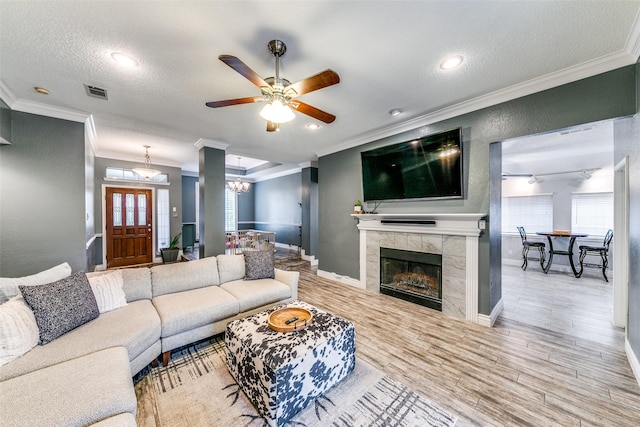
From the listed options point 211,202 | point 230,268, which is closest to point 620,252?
point 230,268

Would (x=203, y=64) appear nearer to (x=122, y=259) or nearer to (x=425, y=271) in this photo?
(x=425, y=271)

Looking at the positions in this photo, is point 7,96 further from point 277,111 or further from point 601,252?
point 601,252

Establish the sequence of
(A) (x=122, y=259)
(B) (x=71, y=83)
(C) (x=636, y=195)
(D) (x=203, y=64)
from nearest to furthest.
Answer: (C) (x=636, y=195), (D) (x=203, y=64), (B) (x=71, y=83), (A) (x=122, y=259)

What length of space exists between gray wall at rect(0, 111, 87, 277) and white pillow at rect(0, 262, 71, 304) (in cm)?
140

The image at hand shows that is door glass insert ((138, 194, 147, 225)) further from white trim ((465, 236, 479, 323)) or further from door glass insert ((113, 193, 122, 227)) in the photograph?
white trim ((465, 236, 479, 323))

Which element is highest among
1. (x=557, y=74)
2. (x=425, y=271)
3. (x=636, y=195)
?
(x=557, y=74)

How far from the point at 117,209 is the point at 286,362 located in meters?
6.76

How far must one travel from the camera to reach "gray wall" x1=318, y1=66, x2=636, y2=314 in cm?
222

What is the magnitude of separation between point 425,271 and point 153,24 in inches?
164

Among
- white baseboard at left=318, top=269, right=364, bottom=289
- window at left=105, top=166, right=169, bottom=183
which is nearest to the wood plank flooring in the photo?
white baseboard at left=318, top=269, right=364, bottom=289

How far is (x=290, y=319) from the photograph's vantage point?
6.89 ft

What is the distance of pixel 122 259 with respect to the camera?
19.8 feet

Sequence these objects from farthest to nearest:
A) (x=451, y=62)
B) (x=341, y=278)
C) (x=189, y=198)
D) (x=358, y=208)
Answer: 1. (x=189, y=198)
2. (x=341, y=278)
3. (x=358, y=208)
4. (x=451, y=62)

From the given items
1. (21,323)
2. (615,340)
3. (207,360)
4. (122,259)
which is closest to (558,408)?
(615,340)
